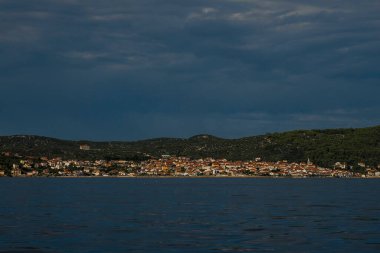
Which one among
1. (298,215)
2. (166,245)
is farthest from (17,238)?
(298,215)

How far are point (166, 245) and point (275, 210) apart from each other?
3268cm

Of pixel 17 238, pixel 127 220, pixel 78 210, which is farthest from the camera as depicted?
pixel 78 210

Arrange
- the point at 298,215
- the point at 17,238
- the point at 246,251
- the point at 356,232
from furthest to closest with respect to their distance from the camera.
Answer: the point at 298,215 < the point at 356,232 < the point at 17,238 < the point at 246,251

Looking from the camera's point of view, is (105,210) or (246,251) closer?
(246,251)

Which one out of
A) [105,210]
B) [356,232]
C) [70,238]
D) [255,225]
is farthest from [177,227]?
[105,210]

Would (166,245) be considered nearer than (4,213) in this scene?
Yes

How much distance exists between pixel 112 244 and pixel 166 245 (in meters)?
3.38

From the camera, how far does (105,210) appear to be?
2709 inches

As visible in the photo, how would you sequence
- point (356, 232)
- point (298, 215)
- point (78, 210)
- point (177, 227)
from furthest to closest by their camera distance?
point (78, 210), point (298, 215), point (177, 227), point (356, 232)

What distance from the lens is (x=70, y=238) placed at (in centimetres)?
4209

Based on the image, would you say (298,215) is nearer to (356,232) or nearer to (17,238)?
(356,232)

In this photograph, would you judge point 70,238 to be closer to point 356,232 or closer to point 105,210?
point 356,232

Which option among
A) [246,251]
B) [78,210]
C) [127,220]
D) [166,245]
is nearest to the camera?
[246,251]

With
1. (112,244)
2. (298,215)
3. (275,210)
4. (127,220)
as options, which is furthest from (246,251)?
(275,210)
